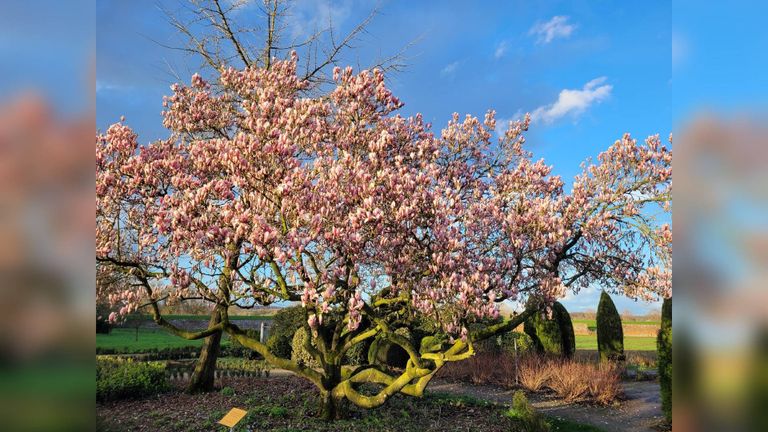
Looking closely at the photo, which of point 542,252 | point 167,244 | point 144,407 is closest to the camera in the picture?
point 167,244

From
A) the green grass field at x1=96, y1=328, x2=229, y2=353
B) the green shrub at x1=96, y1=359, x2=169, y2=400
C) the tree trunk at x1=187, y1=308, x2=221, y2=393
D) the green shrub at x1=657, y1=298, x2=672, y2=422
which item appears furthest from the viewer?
the green grass field at x1=96, y1=328, x2=229, y2=353

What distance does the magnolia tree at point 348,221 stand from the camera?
590 cm

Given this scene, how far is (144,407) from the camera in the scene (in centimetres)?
957

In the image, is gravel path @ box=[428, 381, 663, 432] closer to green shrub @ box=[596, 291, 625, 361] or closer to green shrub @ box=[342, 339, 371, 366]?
green shrub @ box=[596, 291, 625, 361]

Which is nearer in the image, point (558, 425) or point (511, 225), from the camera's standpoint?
point (511, 225)

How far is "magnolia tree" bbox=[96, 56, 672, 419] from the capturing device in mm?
5898

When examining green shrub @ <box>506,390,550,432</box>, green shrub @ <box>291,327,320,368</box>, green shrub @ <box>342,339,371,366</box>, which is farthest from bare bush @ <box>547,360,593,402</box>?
green shrub @ <box>291,327,320,368</box>

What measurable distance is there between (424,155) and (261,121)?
277 cm

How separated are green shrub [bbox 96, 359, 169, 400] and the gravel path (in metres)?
6.92

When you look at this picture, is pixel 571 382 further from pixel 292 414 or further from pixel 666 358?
pixel 292 414

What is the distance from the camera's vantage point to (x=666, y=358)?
31.1 ft
